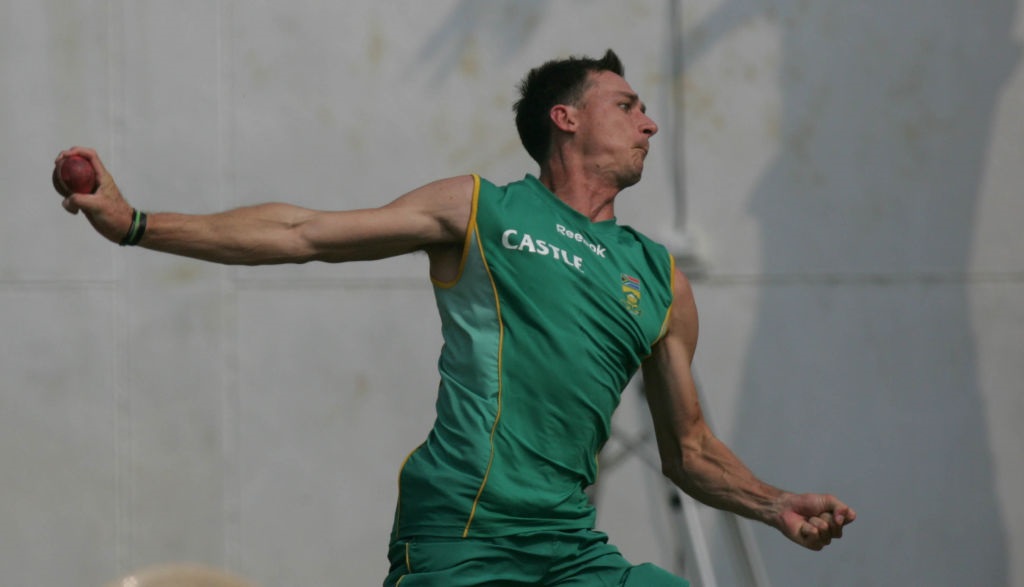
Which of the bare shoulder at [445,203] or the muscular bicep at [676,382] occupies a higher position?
the bare shoulder at [445,203]

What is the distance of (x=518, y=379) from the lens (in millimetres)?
2873

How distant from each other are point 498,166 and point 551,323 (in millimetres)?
2203

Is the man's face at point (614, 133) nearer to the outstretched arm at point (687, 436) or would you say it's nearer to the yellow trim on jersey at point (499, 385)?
the outstretched arm at point (687, 436)

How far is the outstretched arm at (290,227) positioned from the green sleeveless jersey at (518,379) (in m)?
0.08

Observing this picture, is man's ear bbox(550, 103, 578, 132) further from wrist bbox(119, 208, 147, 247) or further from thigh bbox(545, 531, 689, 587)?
wrist bbox(119, 208, 147, 247)

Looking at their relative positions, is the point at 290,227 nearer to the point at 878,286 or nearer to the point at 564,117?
the point at 564,117

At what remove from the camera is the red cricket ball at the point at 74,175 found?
234 centimetres

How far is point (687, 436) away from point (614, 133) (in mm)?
740

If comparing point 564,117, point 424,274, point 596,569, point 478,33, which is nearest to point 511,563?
point 596,569

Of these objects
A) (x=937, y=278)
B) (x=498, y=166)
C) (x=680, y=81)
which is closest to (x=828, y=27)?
(x=680, y=81)

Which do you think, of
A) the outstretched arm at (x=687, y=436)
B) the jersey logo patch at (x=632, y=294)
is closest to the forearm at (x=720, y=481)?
the outstretched arm at (x=687, y=436)

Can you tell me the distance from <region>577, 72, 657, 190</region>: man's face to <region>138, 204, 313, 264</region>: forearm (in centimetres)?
83

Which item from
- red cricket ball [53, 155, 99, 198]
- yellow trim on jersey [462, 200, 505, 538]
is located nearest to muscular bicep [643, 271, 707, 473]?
yellow trim on jersey [462, 200, 505, 538]

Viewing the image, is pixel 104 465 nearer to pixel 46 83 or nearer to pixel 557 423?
pixel 46 83
